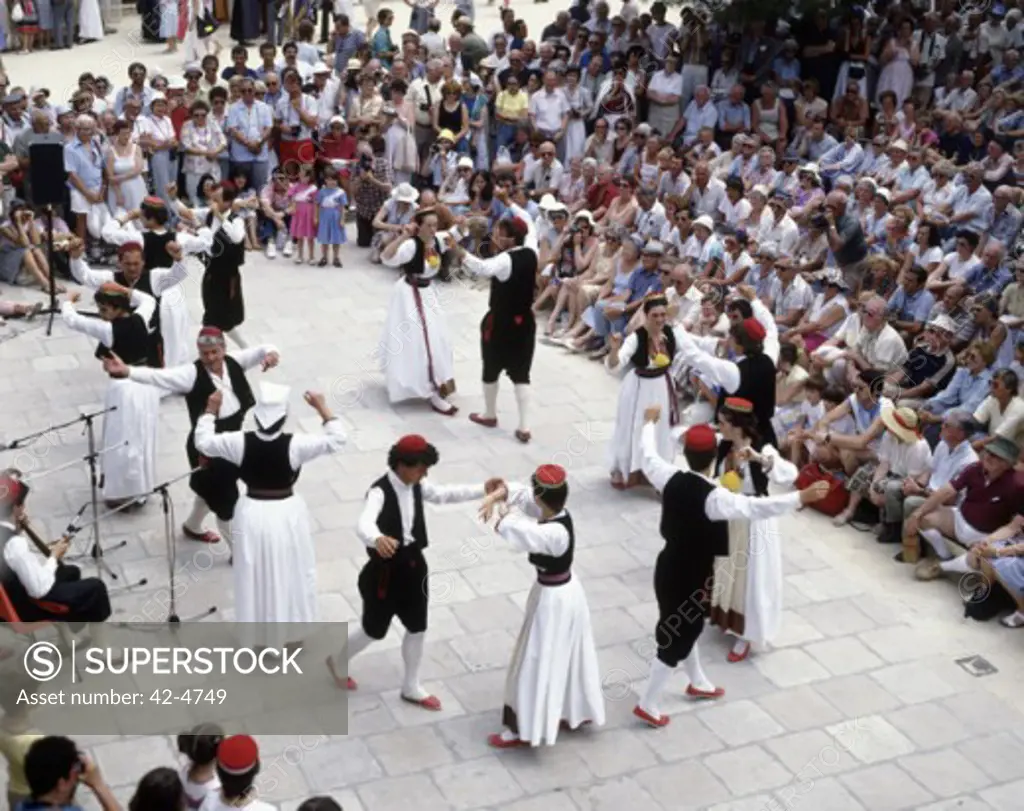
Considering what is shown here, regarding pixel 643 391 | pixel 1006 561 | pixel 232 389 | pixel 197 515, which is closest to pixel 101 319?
pixel 232 389

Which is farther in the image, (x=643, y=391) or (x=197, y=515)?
(x=643, y=391)

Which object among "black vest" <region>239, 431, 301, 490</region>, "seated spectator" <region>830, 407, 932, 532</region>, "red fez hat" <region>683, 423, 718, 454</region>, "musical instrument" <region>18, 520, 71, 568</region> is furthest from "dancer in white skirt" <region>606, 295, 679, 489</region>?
"musical instrument" <region>18, 520, 71, 568</region>

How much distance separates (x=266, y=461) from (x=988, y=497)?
14.4 feet

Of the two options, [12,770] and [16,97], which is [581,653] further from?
[16,97]

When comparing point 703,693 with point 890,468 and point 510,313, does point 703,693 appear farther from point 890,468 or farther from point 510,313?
point 510,313

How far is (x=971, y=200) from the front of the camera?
12664mm

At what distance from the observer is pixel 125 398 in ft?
30.7

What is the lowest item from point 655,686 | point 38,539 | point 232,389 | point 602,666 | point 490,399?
point 602,666

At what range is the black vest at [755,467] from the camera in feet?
25.8

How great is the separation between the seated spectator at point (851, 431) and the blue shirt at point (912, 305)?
1.30 m

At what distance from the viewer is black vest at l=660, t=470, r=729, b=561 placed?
7133 millimetres

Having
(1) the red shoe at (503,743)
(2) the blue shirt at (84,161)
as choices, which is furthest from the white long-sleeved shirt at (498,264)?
Answer: (2) the blue shirt at (84,161)

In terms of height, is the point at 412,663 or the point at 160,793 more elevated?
the point at 160,793

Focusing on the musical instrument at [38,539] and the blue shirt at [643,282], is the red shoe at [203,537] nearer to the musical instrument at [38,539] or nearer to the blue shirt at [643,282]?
the musical instrument at [38,539]
